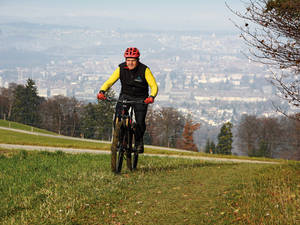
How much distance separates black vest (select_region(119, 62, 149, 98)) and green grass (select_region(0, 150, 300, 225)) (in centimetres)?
195

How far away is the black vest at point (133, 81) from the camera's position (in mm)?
8891

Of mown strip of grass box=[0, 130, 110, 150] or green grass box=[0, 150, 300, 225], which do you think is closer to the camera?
green grass box=[0, 150, 300, 225]

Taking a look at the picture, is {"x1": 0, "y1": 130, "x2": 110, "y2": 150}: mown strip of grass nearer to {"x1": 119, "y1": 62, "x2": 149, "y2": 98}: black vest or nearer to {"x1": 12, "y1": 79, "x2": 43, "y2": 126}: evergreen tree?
{"x1": 119, "y1": 62, "x2": 149, "y2": 98}: black vest

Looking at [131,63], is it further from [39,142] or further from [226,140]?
[226,140]

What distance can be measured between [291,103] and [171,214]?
391cm

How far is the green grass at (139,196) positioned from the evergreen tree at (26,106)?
76.0 metres

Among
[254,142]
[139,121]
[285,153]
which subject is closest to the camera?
[139,121]

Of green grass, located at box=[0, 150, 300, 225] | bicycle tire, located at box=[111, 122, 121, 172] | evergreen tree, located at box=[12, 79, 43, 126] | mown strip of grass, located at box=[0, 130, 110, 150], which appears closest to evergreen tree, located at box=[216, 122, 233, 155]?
mown strip of grass, located at box=[0, 130, 110, 150]

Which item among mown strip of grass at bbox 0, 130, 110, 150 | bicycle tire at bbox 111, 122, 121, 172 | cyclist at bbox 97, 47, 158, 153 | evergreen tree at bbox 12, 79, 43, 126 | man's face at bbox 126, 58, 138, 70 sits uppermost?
evergreen tree at bbox 12, 79, 43, 126

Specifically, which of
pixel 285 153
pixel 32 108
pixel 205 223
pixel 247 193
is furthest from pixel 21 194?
pixel 32 108

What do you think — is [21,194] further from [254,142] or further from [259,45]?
[254,142]

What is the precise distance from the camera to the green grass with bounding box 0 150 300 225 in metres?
5.60

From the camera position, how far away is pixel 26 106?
83375 millimetres

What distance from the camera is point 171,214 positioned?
5922 mm
